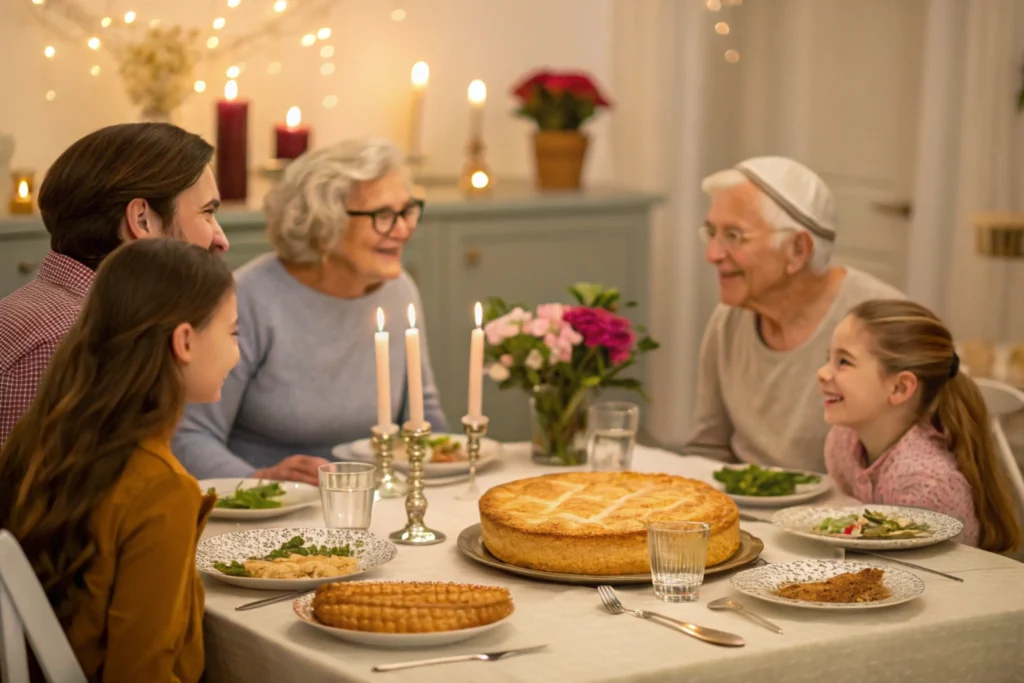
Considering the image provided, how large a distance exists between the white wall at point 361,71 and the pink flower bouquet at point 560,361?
1.90 metres

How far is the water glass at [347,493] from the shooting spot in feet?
7.47

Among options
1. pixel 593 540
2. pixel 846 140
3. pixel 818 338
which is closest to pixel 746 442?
pixel 818 338

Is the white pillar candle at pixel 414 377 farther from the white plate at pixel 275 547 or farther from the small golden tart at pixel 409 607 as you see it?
the small golden tart at pixel 409 607

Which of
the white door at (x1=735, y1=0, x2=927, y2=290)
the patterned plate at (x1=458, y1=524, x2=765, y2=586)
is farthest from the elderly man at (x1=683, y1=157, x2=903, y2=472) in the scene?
the white door at (x1=735, y1=0, x2=927, y2=290)

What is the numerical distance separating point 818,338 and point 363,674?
1.81m

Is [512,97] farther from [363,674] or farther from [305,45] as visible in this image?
[363,674]

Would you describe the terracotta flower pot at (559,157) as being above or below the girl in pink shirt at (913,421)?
above

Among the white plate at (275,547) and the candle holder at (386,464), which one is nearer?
the white plate at (275,547)

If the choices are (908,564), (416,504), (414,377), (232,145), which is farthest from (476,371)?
(232,145)

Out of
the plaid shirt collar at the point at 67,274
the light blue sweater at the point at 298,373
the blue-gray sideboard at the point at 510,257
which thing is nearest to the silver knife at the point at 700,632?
the plaid shirt collar at the point at 67,274

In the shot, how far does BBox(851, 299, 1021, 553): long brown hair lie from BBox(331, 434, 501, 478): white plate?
77cm

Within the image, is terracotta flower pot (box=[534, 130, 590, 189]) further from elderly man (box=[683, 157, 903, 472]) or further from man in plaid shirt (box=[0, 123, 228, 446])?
man in plaid shirt (box=[0, 123, 228, 446])

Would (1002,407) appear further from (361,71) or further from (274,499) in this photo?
(361,71)

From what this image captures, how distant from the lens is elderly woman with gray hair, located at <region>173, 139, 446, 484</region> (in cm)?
330
